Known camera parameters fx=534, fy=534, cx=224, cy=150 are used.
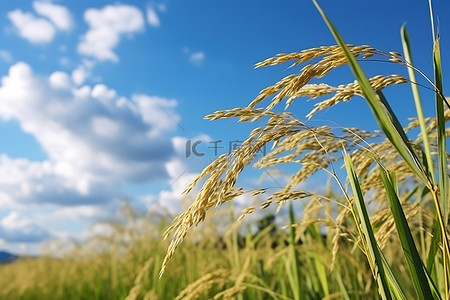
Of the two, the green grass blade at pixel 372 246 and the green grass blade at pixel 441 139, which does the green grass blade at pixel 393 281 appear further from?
the green grass blade at pixel 441 139

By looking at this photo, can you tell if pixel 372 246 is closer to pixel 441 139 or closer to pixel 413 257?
pixel 413 257

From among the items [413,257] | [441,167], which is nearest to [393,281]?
[413,257]

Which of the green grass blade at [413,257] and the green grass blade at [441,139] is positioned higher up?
the green grass blade at [441,139]

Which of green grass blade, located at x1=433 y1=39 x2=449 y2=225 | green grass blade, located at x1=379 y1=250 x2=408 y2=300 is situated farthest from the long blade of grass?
green grass blade, located at x1=379 y1=250 x2=408 y2=300

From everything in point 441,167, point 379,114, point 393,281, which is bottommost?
point 393,281

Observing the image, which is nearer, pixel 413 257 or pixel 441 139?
pixel 413 257

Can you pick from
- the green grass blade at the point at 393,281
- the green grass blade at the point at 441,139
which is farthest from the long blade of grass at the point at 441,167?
the green grass blade at the point at 393,281

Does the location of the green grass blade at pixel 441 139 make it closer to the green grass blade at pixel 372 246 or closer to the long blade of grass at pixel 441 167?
the long blade of grass at pixel 441 167

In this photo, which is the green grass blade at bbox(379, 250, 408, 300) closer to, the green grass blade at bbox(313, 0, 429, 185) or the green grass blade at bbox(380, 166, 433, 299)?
the green grass blade at bbox(380, 166, 433, 299)

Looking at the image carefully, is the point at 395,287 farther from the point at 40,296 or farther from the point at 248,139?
the point at 40,296

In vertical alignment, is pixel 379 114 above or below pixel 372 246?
above

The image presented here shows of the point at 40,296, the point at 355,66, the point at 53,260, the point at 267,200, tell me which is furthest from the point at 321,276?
the point at 53,260

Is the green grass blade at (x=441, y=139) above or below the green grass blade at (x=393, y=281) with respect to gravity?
above

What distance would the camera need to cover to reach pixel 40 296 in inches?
290
